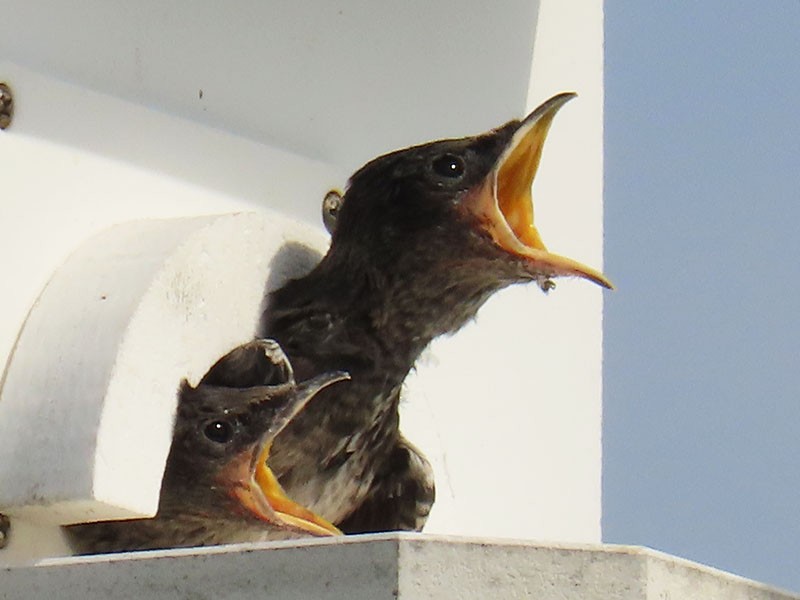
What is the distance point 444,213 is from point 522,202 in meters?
0.15

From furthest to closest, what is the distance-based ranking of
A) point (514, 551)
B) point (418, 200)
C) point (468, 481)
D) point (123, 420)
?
point (468, 481), point (418, 200), point (123, 420), point (514, 551)

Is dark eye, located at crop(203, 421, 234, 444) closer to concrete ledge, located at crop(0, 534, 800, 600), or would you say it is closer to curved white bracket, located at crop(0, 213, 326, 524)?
curved white bracket, located at crop(0, 213, 326, 524)

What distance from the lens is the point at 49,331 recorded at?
2.94 m

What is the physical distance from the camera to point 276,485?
3.10 metres

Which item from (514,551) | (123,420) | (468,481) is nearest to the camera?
(514,551)

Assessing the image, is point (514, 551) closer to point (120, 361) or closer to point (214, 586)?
point (214, 586)

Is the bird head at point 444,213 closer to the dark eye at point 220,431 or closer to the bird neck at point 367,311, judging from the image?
the bird neck at point 367,311

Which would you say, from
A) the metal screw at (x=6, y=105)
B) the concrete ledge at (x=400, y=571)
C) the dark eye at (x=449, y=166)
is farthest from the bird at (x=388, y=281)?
the concrete ledge at (x=400, y=571)

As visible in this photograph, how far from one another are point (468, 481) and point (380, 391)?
448 mm

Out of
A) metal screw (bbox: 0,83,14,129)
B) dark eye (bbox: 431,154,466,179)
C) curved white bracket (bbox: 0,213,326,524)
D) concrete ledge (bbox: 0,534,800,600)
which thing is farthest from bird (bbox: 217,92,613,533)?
concrete ledge (bbox: 0,534,800,600)

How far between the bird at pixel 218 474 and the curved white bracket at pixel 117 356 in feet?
0.19

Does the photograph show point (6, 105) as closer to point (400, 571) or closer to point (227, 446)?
point (227, 446)

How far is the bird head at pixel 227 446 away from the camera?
9.73 feet

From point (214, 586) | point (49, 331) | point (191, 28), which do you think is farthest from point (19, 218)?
point (214, 586)
